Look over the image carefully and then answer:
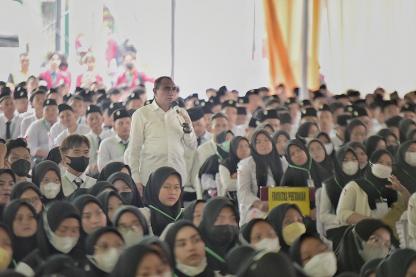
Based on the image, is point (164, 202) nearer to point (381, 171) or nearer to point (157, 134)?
point (157, 134)

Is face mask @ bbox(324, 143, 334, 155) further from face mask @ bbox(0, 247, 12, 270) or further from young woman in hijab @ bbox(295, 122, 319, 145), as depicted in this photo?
face mask @ bbox(0, 247, 12, 270)

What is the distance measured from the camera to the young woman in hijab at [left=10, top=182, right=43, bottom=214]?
7.80m

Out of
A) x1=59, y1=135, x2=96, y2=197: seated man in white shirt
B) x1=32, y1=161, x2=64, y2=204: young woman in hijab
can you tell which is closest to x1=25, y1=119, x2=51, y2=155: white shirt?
x1=59, y1=135, x2=96, y2=197: seated man in white shirt

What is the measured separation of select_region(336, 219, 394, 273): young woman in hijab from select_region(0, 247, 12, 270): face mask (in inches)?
89.0

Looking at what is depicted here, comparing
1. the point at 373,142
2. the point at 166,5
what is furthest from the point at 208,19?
the point at 373,142

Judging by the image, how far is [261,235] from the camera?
6918 millimetres

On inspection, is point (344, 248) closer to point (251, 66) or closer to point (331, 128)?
point (331, 128)

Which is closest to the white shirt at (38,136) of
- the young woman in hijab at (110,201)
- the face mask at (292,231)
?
the young woman in hijab at (110,201)

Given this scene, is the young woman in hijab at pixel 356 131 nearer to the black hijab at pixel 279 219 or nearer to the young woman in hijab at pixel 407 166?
the young woman in hijab at pixel 407 166

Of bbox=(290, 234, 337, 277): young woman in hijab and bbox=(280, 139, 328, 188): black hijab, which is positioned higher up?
bbox=(280, 139, 328, 188): black hijab

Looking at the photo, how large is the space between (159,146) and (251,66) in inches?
433

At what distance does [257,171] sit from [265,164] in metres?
0.13

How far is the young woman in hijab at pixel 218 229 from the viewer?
6.95m

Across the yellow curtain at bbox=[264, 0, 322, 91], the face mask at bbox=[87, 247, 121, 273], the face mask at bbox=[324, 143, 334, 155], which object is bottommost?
the face mask at bbox=[87, 247, 121, 273]
